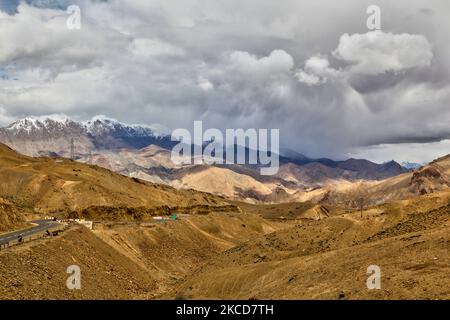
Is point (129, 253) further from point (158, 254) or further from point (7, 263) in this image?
point (7, 263)

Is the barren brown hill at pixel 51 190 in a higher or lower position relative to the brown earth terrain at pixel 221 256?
higher

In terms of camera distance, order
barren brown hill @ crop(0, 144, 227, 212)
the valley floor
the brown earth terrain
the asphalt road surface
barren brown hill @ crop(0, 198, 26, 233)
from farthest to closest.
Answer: barren brown hill @ crop(0, 144, 227, 212), barren brown hill @ crop(0, 198, 26, 233), the asphalt road surface, the brown earth terrain, the valley floor

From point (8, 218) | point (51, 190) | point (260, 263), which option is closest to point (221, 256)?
point (260, 263)

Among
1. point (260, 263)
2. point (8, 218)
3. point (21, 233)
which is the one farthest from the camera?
point (8, 218)

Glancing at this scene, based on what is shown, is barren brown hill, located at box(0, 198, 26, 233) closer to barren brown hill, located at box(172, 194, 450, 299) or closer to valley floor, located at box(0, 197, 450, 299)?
valley floor, located at box(0, 197, 450, 299)

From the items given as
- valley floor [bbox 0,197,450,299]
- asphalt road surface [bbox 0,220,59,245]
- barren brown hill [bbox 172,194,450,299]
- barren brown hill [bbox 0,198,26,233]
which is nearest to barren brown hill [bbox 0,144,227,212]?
valley floor [bbox 0,197,450,299]

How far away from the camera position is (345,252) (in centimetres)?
4544

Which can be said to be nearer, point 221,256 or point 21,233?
point 221,256

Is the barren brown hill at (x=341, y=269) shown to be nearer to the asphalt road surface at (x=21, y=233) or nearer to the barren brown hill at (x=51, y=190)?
the asphalt road surface at (x=21, y=233)

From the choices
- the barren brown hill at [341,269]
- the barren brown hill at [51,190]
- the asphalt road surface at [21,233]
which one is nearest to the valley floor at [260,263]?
the barren brown hill at [341,269]

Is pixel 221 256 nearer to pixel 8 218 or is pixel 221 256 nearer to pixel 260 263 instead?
pixel 260 263

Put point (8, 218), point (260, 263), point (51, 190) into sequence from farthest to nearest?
point (51, 190) < point (8, 218) < point (260, 263)

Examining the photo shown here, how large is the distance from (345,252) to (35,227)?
5196 centimetres
